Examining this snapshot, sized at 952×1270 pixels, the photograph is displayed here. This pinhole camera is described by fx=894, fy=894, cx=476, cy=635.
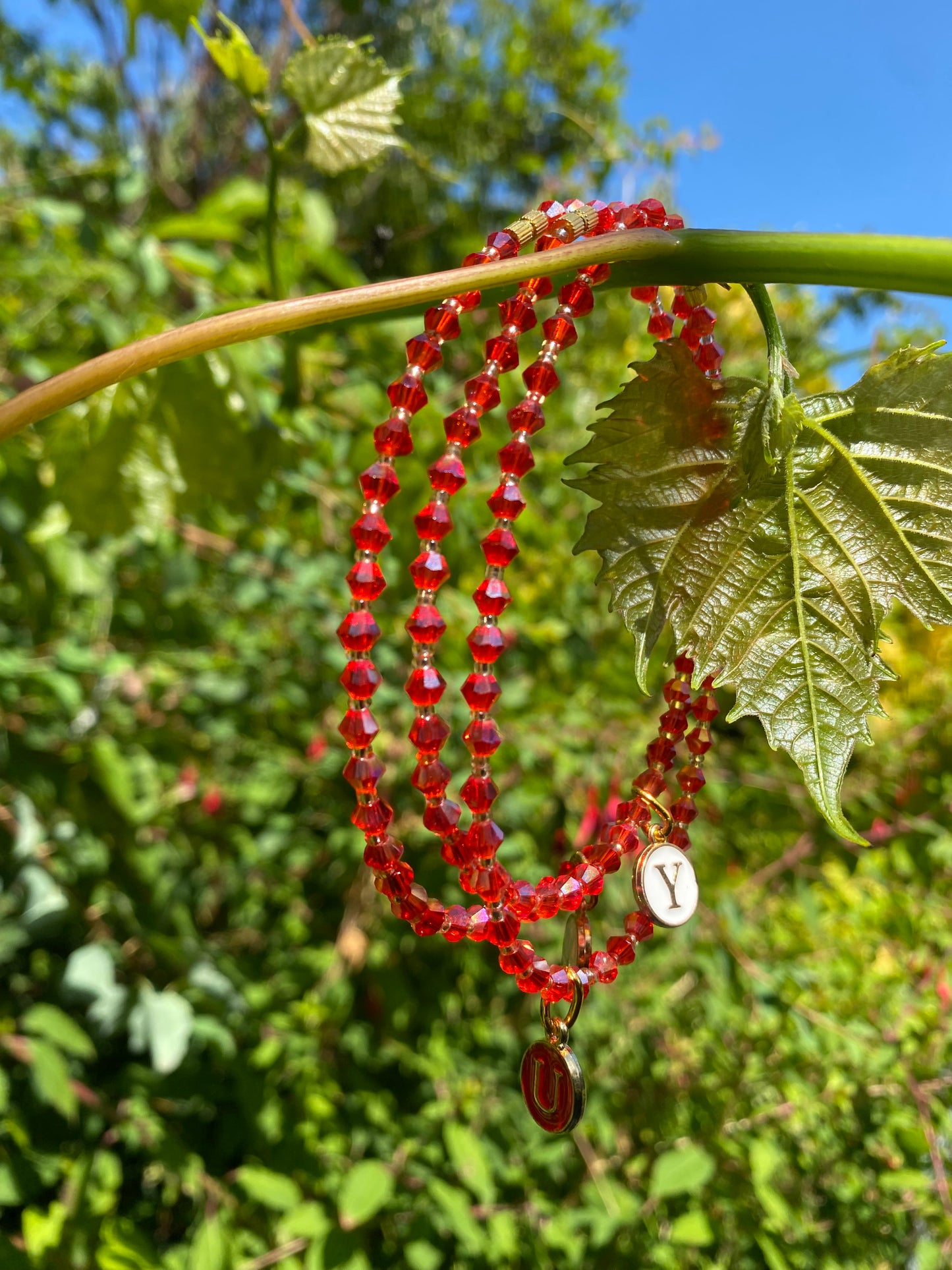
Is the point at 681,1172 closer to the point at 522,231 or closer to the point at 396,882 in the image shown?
the point at 396,882

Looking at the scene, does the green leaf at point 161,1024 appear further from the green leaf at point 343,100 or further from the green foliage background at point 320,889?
the green leaf at point 343,100

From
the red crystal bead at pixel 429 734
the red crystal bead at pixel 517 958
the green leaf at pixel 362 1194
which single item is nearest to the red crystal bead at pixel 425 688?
the red crystal bead at pixel 429 734

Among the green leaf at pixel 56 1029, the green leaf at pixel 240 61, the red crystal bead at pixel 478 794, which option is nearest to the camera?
the red crystal bead at pixel 478 794

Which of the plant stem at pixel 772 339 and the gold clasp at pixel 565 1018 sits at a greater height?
the plant stem at pixel 772 339

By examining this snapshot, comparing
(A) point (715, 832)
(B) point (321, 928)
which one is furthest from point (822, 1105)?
(B) point (321, 928)

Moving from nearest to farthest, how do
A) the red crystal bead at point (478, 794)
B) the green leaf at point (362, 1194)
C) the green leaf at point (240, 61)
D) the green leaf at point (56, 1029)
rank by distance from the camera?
the red crystal bead at point (478, 794) < the green leaf at point (240, 61) < the green leaf at point (362, 1194) < the green leaf at point (56, 1029)

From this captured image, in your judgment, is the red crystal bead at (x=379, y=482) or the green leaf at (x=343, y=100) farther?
the green leaf at (x=343, y=100)

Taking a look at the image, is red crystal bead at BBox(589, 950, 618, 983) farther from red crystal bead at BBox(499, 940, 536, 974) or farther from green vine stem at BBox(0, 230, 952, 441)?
green vine stem at BBox(0, 230, 952, 441)
